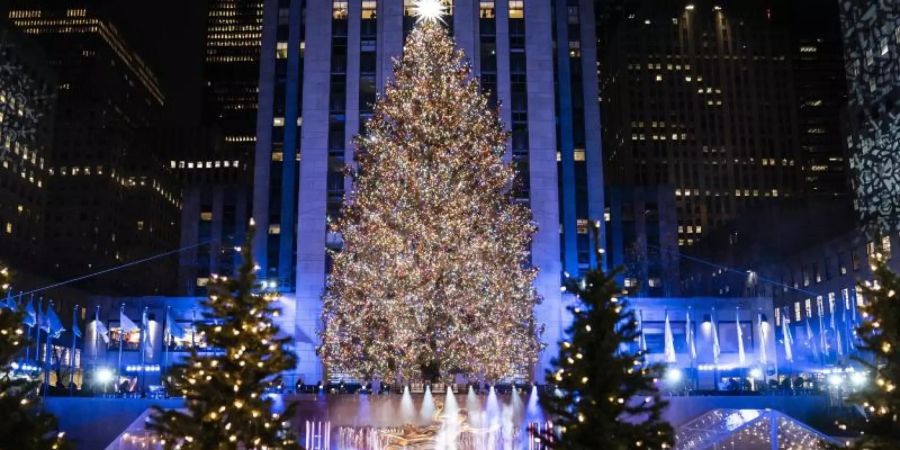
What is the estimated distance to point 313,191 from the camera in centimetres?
5462

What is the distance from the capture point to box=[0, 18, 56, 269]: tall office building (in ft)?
381

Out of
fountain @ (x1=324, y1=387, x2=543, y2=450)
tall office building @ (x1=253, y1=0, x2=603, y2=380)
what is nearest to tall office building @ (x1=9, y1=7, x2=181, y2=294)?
tall office building @ (x1=253, y1=0, x2=603, y2=380)

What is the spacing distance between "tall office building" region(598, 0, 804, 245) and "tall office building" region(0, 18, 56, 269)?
101 m

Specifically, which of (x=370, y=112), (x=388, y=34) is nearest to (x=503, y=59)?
(x=388, y=34)

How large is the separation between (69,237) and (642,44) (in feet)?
369

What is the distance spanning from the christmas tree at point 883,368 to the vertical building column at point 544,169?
33.7 metres

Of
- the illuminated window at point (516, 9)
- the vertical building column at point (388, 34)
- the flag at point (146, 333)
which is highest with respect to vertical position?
the illuminated window at point (516, 9)

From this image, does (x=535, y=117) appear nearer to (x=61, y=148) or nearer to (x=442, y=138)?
(x=442, y=138)

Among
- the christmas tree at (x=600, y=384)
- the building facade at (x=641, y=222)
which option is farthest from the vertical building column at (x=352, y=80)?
the christmas tree at (x=600, y=384)

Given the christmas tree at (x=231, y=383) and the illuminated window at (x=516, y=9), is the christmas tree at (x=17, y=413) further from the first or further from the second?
the illuminated window at (x=516, y=9)

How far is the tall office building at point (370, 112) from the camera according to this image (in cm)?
5353

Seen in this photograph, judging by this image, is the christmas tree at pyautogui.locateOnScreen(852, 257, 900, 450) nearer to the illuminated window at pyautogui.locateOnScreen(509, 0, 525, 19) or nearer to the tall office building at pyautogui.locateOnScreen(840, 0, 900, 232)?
the illuminated window at pyautogui.locateOnScreen(509, 0, 525, 19)

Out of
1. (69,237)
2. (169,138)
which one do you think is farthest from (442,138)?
(169,138)

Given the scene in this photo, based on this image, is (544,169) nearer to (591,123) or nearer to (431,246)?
(591,123)
